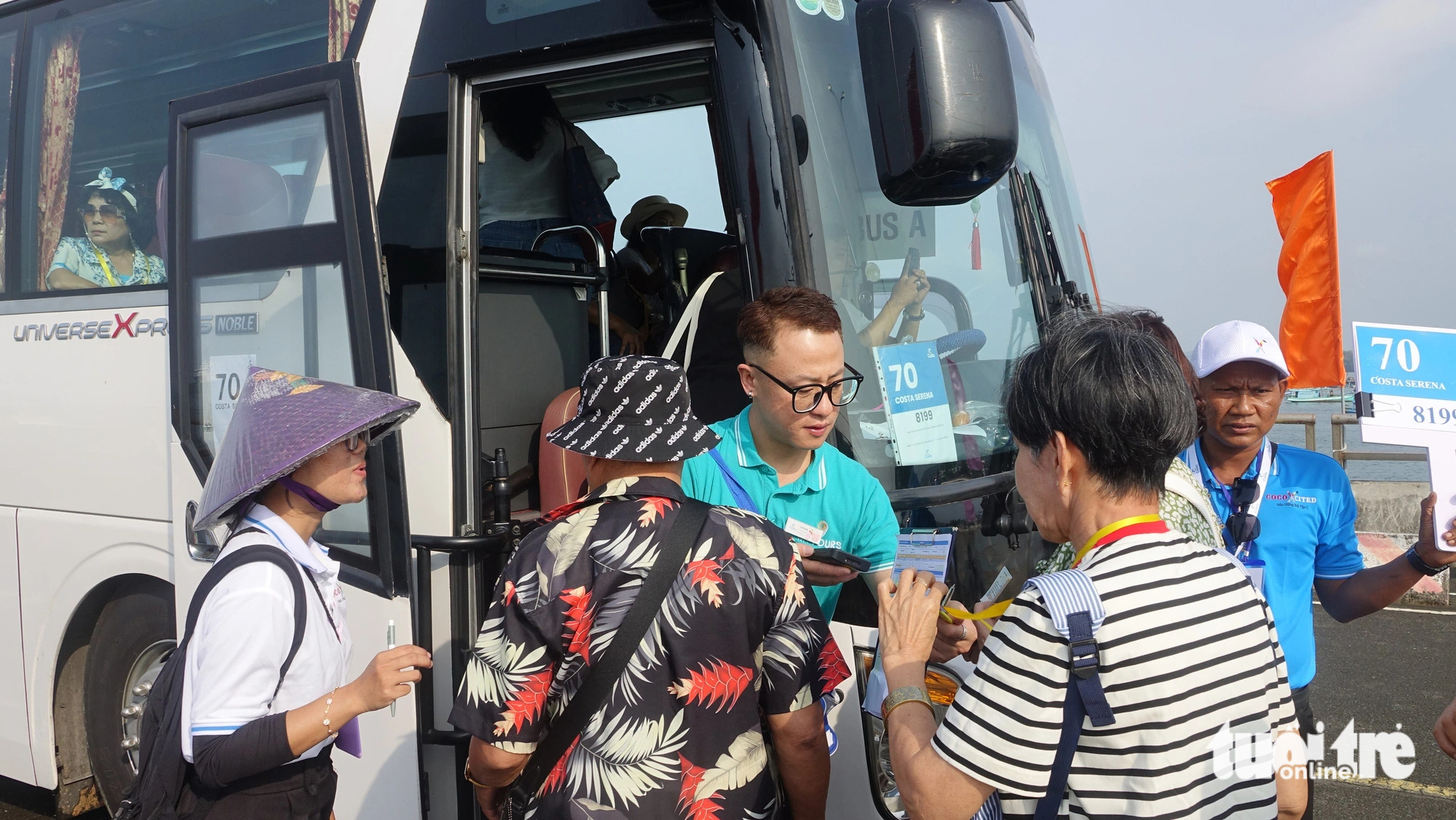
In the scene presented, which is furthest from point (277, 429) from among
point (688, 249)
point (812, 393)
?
point (688, 249)

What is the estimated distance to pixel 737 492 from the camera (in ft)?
8.35

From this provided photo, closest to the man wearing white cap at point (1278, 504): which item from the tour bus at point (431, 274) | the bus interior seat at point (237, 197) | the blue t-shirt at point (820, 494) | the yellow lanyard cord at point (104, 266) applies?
the tour bus at point (431, 274)

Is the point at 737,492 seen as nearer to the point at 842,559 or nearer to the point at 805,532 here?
the point at 805,532

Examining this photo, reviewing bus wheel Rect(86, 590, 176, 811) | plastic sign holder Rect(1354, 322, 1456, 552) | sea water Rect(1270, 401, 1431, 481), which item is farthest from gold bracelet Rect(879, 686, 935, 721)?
sea water Rect(1270, 401, 1431, 481)

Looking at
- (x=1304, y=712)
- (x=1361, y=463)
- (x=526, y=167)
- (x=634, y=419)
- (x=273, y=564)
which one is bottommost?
(x=1304, y=712)

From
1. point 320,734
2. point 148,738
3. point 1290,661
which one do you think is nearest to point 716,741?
point 320,734

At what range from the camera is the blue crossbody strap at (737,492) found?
2531mm

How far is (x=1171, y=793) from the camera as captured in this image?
1.31 metres

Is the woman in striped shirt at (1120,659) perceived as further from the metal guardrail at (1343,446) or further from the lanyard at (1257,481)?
the metal guardrail at (1343,446)

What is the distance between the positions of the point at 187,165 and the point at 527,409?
4.35ft

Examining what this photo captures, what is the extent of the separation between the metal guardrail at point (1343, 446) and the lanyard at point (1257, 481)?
282 inches

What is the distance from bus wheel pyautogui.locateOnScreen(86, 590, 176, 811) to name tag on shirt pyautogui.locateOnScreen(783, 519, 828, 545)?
250 cm

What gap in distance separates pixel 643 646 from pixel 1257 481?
1832 millimetres

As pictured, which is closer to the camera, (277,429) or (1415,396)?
(277,429)
